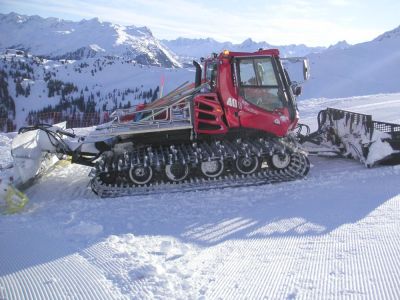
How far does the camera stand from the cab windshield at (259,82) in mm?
8430

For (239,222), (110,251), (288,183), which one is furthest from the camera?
(288,183)

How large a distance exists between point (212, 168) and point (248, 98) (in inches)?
64.3

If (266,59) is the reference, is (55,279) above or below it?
below

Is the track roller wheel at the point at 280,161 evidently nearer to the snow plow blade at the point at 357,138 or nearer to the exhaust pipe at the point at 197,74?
the snow plow blade at the point at 357,138

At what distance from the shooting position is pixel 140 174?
25.8 feet

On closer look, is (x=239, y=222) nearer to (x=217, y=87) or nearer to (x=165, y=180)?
(x=165, y=180)

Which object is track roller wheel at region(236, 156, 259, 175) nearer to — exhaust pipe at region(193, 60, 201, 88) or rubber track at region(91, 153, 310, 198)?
rubber track at region(91, 153, 310, 198)

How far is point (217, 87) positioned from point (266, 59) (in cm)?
110

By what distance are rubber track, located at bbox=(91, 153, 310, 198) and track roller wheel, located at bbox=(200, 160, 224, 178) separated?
0.34 feet

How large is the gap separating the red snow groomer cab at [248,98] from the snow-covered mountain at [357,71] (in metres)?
39.4

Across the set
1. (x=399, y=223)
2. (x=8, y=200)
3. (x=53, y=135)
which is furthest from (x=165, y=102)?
(x=399, y=223)

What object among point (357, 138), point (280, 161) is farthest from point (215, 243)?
point (357, 138)

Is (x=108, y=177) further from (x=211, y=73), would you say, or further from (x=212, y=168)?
(x=211, y=73)

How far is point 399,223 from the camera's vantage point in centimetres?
541
